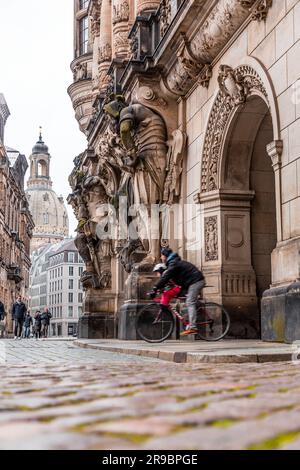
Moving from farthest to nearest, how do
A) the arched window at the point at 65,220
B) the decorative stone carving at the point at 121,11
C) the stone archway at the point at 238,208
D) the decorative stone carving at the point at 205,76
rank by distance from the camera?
the arched window at the point at 65,220
the decorative stone carving at the point at 121,11
the decorative stone carving at the point at 205,76
the stone archway at the point at 238,208

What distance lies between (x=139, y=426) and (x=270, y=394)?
120cm

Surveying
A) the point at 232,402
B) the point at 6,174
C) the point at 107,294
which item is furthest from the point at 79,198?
the point at 6,174

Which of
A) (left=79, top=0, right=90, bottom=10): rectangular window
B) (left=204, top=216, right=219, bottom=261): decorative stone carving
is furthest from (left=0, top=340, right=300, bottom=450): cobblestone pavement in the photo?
(left=79, top=0, right=90, bottom=10): rectangular window

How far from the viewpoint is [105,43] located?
86.1 ft

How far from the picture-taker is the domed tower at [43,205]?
15962 cm

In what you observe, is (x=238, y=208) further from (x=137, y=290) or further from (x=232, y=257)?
(x=137, y=290)

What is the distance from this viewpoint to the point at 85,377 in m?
4.36

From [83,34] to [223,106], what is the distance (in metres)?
22.2

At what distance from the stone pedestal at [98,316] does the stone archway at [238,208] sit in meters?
9.23

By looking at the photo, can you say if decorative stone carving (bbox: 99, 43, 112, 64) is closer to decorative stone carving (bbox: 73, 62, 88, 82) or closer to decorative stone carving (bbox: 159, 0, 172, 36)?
decorative stone carving (bbox: 73, 62, 88, 82)

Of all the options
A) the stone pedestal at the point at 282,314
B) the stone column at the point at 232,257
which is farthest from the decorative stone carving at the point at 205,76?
the stone pedestal at the point at 282,314

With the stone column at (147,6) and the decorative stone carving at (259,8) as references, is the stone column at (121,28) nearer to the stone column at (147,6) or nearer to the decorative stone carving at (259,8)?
the stone column at (147,6)

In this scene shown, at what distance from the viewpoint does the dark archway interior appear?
1365 centimetres

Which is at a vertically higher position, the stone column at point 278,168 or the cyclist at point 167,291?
the stone column at point 278,168
